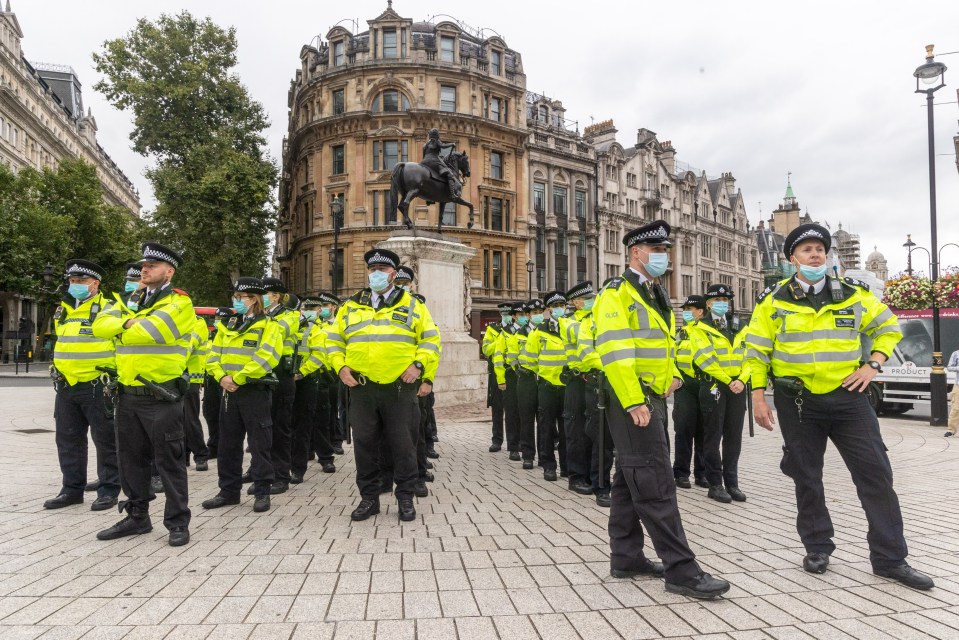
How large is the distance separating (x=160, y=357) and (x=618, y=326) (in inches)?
138

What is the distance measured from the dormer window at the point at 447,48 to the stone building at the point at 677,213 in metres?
16.1

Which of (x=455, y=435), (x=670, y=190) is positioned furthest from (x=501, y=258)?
(x=455, y=435)

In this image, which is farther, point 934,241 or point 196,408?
point 934,241

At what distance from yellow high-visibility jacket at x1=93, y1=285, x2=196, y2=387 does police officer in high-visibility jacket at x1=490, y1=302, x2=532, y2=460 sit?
4.78m

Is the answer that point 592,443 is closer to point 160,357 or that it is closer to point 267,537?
point 267,537

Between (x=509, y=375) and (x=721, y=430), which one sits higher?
(x=509, y=375)

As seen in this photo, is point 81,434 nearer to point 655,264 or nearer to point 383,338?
point 383,338

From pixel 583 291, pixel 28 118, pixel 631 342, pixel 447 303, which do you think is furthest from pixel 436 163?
pixel 28 118

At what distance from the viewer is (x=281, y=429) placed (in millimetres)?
6676

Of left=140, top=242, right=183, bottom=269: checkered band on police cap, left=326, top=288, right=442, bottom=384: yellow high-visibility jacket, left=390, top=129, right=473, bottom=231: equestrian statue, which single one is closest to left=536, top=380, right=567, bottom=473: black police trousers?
left=326, top=288, right=442, bottom=384: yellow high-visibility jacket

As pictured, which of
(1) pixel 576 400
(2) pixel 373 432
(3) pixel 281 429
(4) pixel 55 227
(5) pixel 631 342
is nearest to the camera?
(5) pixel 631 342

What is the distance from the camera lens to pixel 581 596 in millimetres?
3553

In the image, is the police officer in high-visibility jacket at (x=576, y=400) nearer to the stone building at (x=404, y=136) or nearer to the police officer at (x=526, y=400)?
the police officer at (x=526, y=400)

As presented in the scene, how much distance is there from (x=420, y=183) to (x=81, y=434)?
383 inches
